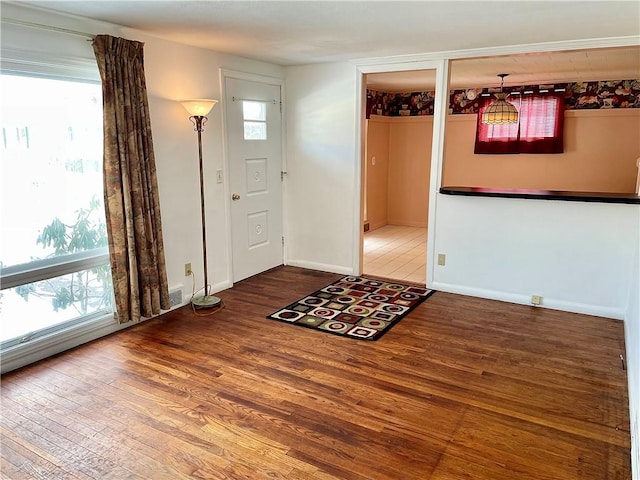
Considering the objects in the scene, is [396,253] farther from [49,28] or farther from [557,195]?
[49,28]

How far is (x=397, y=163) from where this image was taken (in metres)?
7.93

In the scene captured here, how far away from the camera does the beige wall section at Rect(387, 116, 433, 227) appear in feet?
25.0

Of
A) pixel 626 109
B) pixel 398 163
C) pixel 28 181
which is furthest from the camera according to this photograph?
pixel 398 163

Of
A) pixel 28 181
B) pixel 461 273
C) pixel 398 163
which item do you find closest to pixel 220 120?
pixel 28 181

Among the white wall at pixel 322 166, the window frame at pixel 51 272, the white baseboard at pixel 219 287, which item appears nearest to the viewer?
the window frame at pixel 51 272

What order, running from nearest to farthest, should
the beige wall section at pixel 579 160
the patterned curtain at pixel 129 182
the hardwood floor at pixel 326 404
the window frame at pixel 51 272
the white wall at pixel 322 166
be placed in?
the hardwood floor at pixel 326 404 < the window frame at pixel 51 272 < the patterned curtain at pixel 129 182 < the white wall at pixel 322 166 < the beige wall section at pixel 579 160

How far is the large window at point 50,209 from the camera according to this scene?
9.50 feet

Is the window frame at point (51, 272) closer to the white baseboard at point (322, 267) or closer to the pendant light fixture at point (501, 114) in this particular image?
the white baseboard at point (322, 267)

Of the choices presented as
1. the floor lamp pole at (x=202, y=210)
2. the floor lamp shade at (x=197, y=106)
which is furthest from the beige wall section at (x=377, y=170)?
the floor lamp shade at (x=197, y=106)

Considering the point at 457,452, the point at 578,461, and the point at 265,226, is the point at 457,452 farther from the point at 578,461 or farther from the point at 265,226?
the point at 265,226

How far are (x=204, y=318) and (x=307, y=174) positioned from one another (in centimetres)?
204

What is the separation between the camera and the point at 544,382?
2.84m

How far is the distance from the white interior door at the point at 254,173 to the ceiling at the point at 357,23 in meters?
0.45

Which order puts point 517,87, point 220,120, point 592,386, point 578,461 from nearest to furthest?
point 578,461
point 592,386
point 220,120
point 517,87
